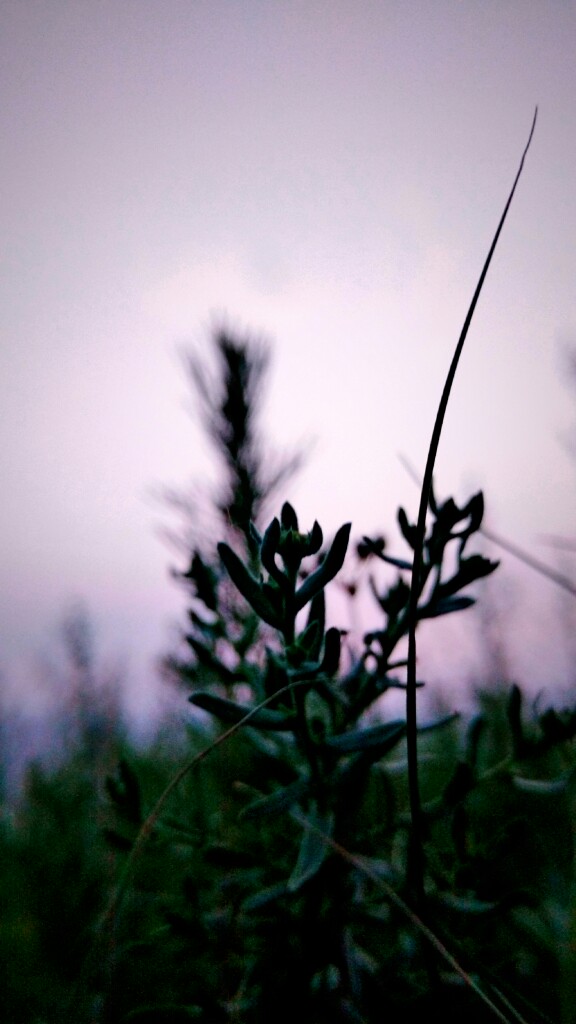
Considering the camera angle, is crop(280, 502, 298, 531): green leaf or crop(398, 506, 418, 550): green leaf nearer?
crop(280, 502, 298, 531): green leaf

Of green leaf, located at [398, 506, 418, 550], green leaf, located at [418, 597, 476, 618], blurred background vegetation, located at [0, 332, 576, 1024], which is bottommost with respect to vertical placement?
blurred background vegetation, located at [0, 332, 576, 1024]

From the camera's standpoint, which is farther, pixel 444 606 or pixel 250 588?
pixel 444 606

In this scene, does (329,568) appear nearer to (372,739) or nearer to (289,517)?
(289,517)

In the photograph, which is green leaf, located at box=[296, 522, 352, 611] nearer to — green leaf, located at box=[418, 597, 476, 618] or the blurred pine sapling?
the blurred pine sapling

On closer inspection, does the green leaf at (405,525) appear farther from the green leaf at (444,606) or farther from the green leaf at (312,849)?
the green leaf at (312,849)

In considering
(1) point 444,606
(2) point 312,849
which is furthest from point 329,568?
(2) point 312,849

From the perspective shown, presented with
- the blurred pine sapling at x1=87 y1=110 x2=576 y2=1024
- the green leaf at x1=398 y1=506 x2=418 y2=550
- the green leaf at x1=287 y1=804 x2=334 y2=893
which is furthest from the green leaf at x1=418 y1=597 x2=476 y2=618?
the green leaf at x1=287 y1=804 x2=334 y2=893

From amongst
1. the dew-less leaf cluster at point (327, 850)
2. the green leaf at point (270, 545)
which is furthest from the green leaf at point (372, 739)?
the green leaf at point (270, 545)
